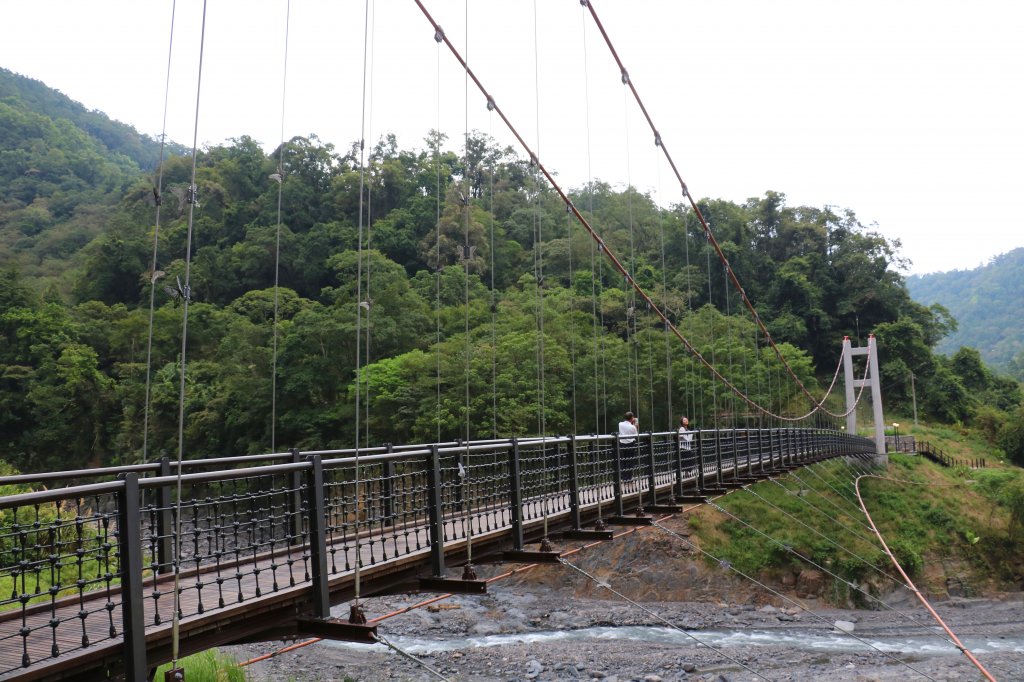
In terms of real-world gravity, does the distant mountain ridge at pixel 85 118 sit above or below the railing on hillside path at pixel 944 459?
above

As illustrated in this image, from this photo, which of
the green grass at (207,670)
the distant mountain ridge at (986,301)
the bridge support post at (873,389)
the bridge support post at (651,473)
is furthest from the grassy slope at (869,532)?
the distant mountain ridge at (986,301)

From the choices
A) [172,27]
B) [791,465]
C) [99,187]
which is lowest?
[791,465]

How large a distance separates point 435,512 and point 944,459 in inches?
1222

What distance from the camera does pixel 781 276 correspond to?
39.8 m

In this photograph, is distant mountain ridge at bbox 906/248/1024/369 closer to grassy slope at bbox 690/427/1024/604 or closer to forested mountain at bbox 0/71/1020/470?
grassy slope at bbox 690/427/1024/604

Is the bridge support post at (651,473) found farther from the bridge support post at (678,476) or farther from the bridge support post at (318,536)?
the bridge support post at (318,536)

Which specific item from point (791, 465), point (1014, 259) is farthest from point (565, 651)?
point (1014, 259)

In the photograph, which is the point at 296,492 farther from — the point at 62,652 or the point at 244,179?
the point at 244,179

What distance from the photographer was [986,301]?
273 feet

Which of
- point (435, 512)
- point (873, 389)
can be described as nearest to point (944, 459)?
point (873, 389)

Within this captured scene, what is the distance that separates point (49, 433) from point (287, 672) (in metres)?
14.5

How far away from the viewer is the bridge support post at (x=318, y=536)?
374 cm

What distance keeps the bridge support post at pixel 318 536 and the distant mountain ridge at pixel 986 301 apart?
223 ft

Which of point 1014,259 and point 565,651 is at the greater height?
point 1014,259
